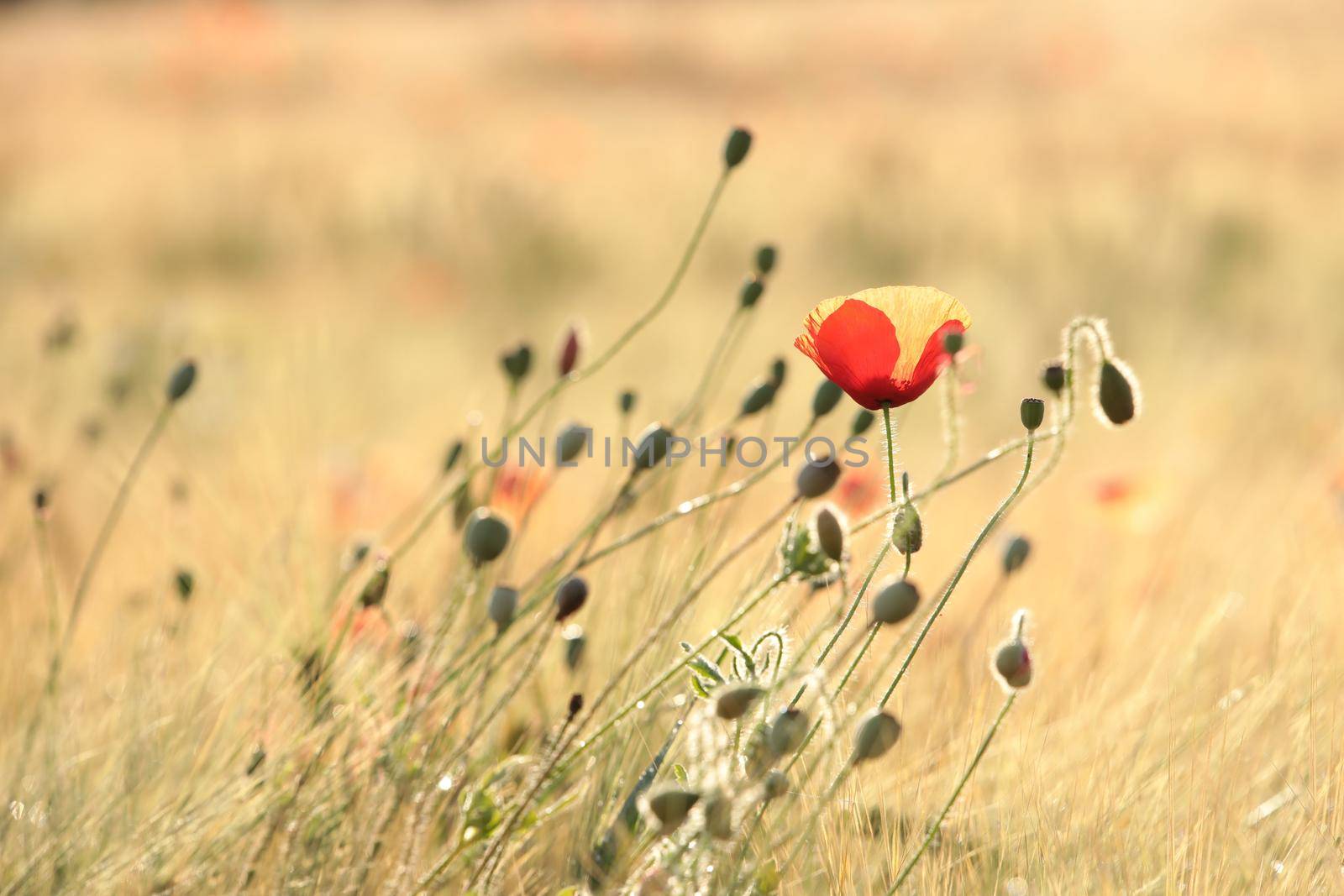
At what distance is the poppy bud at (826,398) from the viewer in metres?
0.73

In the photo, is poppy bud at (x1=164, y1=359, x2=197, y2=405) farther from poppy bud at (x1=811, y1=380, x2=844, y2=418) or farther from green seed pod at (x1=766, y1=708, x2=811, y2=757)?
green seed pod at (x1=766, y1=708, x2=811, y2=757)

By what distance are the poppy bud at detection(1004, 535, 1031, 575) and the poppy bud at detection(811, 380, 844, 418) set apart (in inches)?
4.9

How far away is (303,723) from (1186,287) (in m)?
2.52

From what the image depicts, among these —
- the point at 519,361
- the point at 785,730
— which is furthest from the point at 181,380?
the point at 785,730

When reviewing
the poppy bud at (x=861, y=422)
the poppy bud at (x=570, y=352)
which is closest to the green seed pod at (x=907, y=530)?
the poppy bud at (x=861, y=422)

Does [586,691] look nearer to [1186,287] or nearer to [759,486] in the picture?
[759,486]

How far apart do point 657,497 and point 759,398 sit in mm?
245

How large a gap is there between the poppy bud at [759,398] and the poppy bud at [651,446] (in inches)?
2.6

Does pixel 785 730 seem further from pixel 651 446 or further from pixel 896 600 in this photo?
pixel 651 446

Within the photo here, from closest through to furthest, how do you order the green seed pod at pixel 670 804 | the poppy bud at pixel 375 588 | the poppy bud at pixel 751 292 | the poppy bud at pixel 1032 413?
the green seed pod at pixel 670 804, the poppy bud at pixel 1032 413, the poppy bud at pixel 375 588, the poppy bud at pixel 751 292

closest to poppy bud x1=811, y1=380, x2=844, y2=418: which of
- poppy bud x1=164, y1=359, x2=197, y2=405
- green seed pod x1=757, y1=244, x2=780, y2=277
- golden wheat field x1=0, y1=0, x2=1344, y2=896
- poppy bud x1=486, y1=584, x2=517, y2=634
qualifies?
golden wheat field x1=0, y1=0, x2=1344, y2=896

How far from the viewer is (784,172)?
3666 millimetres

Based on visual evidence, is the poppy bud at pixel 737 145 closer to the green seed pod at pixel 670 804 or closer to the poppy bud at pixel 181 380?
the poppy bud at pixel 181 380

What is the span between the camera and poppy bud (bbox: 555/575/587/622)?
63cm
